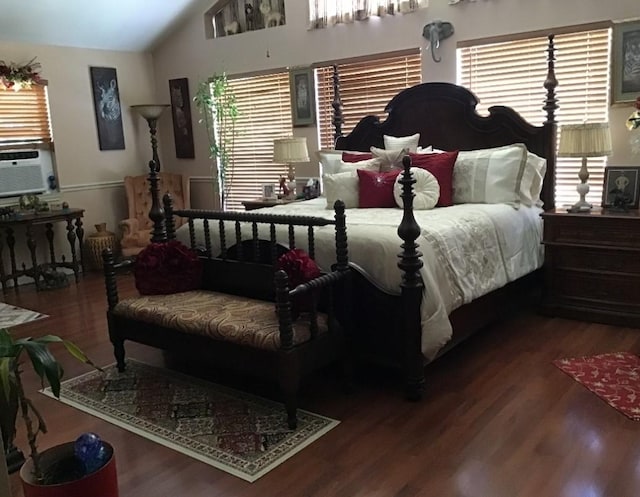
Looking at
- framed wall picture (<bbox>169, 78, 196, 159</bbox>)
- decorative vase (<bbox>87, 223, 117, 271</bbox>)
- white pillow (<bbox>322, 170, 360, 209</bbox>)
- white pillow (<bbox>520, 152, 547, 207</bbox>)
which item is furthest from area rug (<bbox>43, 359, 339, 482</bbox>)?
framed wall picture (<bbox>169, 78, 196, 159</bbox>)

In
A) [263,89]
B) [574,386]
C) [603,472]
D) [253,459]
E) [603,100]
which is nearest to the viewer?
[603,472]

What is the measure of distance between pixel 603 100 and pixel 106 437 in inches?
150

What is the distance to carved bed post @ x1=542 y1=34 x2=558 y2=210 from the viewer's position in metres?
4.23

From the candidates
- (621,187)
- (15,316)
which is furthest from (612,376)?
(15,316)

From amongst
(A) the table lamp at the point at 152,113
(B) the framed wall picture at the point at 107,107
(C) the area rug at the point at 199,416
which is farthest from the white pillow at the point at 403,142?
(B) the framed wall picture at the point at 107,107

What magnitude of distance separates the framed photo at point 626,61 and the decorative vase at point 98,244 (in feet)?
15.8

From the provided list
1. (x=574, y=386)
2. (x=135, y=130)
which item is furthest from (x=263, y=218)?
(x=135, y=130)

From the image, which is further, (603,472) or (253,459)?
(253,459)

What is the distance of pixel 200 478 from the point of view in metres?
2.42

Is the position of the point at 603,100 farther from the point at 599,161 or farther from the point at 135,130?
the point at 135,130

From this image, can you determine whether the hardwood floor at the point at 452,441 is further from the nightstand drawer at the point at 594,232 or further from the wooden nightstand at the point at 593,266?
the nightstand drawer at the point at 594,232

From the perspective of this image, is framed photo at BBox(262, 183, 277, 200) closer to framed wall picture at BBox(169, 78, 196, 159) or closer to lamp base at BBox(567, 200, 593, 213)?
framed wall picture at BBox(169, 78, 196, 159)

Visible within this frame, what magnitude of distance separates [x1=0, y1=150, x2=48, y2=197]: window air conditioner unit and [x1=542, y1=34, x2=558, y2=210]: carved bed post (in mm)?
4667

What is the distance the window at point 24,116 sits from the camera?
5773mm
